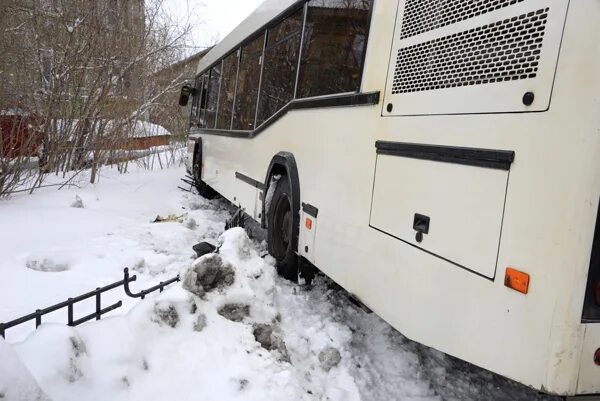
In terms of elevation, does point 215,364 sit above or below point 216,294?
below

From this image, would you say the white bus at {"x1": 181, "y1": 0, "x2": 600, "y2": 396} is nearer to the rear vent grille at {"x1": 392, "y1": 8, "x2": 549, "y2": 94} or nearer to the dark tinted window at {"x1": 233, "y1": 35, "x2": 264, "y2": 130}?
the rear vent grille at {"x1": 392, "y1": 8, "x2": 549, "y2": 94}

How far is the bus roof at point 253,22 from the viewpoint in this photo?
5.29m

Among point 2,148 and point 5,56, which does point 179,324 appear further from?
point 5,56

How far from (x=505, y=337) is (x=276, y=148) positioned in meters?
3.40

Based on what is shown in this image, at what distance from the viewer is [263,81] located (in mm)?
5762

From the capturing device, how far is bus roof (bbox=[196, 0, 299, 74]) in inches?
208

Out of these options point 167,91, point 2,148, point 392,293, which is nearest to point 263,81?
point 392,293

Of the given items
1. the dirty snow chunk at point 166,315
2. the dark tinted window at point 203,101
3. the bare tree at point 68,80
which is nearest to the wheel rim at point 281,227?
the dirty snow chunk at point 166,315

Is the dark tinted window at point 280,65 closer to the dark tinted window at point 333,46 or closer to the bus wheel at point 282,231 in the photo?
the dark tinted window at point 333,46

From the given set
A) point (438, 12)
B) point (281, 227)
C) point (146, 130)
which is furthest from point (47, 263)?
point (146, 130)

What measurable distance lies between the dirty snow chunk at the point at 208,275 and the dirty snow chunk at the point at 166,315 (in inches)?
9.5

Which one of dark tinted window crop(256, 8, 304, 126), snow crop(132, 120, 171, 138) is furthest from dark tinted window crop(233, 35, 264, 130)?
snow crop(132, 120, 171, 138)

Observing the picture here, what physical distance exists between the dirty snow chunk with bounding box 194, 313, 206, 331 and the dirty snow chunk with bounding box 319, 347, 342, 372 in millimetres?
839

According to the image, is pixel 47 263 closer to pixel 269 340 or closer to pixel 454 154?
pixel 269 340
